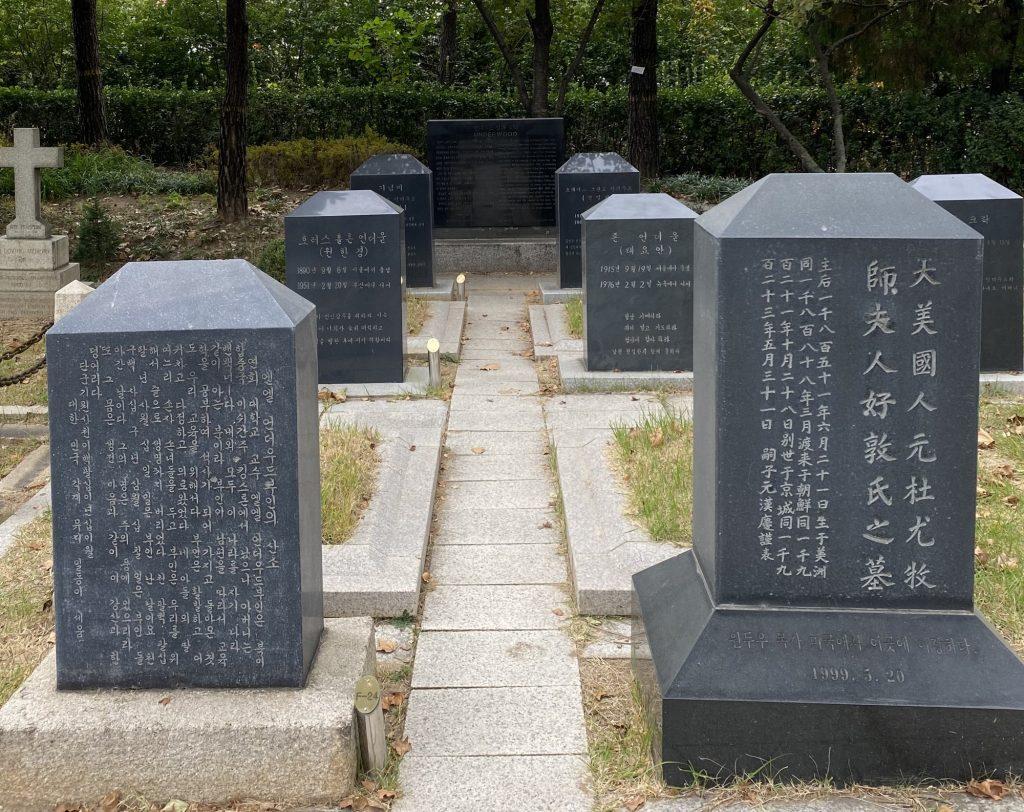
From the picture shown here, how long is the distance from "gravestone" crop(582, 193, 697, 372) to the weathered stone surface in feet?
12.3

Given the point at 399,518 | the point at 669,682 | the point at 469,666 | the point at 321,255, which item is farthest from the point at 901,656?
the point at 321,255

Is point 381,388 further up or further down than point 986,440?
further up

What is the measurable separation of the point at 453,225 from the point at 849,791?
44.3 ft

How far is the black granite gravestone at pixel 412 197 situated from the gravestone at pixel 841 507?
9830 mm

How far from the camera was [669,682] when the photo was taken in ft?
13.1

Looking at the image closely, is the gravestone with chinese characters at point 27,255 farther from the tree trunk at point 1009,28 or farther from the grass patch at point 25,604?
the tree trunk at point 1009,28

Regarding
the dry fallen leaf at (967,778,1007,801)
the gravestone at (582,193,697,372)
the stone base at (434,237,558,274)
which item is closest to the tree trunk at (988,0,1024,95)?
the stone base at (434,237,558,274)

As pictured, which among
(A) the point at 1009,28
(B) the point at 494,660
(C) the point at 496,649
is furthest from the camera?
(A) the point at 1009,28

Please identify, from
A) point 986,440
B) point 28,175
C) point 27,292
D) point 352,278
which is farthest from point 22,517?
point 28,175

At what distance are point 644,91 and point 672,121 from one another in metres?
3.34

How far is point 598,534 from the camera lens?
6.02m

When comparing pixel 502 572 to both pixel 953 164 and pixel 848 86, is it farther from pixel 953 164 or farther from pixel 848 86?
pixel 848 86

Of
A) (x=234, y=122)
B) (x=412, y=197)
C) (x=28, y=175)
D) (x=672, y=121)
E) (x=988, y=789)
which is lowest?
(x=988, y=789)

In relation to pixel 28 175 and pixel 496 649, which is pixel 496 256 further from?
pixel 496 649
